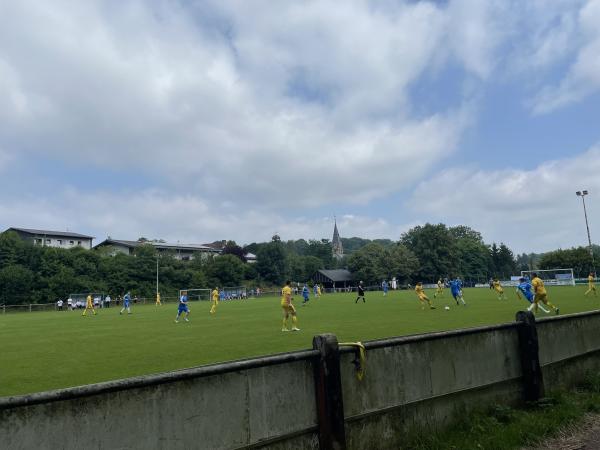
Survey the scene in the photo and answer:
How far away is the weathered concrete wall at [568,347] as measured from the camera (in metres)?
8.00

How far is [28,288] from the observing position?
206 ft

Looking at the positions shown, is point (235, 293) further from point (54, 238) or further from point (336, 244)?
point (336, 244)

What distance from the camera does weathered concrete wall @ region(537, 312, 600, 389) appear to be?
7996mm

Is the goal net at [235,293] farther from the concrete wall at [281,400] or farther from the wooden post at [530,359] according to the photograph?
the concrete wall at [281,400]

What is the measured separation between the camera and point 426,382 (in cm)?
615

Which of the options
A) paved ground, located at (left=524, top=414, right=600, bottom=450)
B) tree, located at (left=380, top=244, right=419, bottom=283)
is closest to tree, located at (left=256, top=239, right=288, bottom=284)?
tree, located at (left=380, top=244, right=419, bottom=283)

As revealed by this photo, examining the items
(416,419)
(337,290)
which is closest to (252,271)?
(337,290)

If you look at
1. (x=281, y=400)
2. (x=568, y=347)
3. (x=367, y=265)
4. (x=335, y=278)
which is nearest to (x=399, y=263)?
(x=367, y=265)

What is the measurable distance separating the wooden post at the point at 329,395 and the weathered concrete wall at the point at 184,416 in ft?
0.31

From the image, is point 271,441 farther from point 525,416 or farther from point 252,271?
point 252,271

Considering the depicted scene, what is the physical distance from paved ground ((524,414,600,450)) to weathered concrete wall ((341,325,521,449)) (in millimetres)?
894

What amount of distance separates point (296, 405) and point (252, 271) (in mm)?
89855

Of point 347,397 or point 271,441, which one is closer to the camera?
point 271,441

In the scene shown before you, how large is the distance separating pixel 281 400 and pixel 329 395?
557 millimetres
